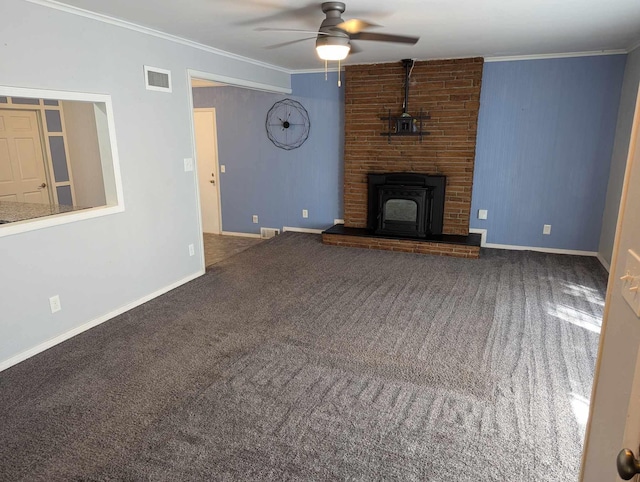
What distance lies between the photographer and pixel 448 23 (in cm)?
346

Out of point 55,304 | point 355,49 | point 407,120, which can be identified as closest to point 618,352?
point 55,304

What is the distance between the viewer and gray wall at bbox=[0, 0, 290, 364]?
9.30 feet

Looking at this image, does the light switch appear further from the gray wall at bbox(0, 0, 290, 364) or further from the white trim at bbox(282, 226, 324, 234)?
the white trim at bbox(282, 226, 324, 234)

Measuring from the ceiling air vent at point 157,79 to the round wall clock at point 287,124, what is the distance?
8.33ft

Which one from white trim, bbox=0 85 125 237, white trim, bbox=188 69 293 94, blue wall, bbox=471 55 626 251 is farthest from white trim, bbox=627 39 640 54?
white trim, bbox=0 85 125 237

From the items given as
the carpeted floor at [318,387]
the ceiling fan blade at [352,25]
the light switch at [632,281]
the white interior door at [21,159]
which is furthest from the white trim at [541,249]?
the white interior door at [21,159]

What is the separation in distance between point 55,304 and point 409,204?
4.07 meters

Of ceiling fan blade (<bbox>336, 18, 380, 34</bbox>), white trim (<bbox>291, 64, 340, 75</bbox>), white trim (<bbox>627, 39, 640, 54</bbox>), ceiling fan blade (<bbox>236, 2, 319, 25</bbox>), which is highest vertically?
white trim (<bbox>291, 64, 340, 75</bbox>)

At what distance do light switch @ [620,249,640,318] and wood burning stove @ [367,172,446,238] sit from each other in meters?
4.43

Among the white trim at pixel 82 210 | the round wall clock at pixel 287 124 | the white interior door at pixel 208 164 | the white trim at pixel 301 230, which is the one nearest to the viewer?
the white trim at pixel 82 210

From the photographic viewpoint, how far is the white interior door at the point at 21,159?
16.4 ft

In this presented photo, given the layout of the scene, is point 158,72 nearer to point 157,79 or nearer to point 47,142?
point 157,79

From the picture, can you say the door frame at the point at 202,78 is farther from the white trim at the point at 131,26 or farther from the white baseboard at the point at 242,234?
the white baseboard at the point at 242,234

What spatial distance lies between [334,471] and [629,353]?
4.56ft
